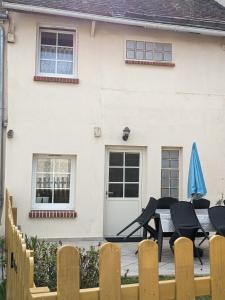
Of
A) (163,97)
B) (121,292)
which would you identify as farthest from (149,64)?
(121,292)

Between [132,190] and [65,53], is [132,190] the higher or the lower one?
the lower one

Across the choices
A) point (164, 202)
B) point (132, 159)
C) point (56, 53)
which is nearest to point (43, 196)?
point (132, 159)

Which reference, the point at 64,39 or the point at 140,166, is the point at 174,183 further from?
the point at 64,39

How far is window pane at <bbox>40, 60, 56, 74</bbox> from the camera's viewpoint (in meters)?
10.1

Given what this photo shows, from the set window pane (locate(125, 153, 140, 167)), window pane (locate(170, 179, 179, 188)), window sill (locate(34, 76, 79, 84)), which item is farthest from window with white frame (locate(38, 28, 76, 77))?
window pane (locate(170, 179, 179, 188))

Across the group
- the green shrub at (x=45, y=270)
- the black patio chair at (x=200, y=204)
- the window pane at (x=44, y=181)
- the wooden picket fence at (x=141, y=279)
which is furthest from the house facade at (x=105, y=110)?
the wooden picket fence at (x=141, y=279)

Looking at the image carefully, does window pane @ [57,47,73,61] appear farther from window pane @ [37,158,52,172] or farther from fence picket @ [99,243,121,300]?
fence picket @ [99,243,121,300]

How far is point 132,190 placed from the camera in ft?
34.3

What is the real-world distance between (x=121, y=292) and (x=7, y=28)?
8.63 metres

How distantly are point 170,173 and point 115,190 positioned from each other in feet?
5.10

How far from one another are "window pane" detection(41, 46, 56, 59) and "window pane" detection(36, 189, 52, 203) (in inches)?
135

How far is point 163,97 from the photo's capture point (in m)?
10.5

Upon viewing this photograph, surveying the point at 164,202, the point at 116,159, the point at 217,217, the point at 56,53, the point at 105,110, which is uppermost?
the point at 56,53

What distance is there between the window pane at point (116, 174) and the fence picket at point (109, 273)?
26.0 feet
